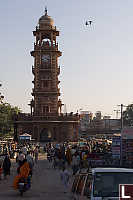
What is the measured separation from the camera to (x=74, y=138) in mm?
79188

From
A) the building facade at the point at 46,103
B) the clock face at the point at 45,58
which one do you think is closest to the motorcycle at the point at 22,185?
the building facade at the point at 46,103

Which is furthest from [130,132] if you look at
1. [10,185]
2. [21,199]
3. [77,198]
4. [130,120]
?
[130,120]

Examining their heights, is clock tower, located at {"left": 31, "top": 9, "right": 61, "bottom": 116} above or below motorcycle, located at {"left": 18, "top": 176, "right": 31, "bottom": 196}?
above

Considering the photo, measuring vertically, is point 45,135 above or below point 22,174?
above

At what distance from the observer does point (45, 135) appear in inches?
3226

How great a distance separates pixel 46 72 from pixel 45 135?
11244 millimetres

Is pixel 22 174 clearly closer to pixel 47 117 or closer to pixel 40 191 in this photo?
pixel 40 191

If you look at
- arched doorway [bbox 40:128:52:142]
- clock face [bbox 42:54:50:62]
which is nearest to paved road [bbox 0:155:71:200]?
arched doorway [bbox 40:128:52:142]

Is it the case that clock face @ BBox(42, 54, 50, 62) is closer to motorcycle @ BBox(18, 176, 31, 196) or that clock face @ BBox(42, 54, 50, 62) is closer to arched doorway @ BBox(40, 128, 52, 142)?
arched doorway @ BBox(40, 128, 52, 142)

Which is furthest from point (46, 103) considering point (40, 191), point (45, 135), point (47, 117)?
point (40, 191)

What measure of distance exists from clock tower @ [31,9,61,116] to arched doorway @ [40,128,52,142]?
3510 millimetres

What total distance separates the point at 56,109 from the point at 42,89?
4276 mm

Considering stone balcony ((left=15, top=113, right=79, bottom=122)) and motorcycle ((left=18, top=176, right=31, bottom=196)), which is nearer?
motorcycle ((left=18, top=176, right=31, bottom=196))

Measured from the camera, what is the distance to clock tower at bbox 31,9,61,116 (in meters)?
79.5
